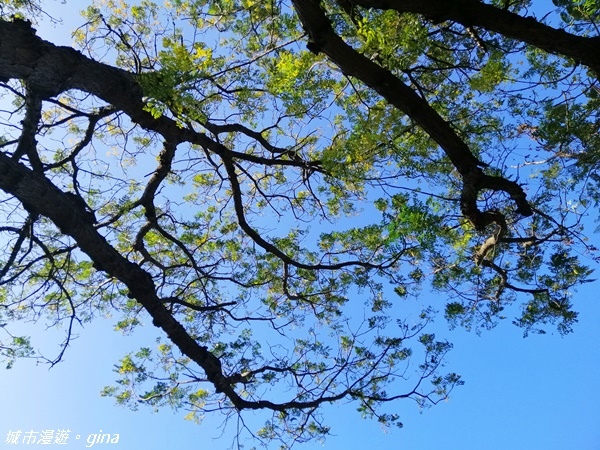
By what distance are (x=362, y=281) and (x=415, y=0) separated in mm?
3575

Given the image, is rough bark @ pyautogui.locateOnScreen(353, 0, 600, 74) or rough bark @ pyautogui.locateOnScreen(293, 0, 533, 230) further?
rough bark @ pyautogui.locateOnScreen(293, 0, 533, 230)

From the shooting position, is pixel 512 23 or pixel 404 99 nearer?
pixel 512 23

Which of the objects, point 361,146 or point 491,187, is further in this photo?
point 361,146

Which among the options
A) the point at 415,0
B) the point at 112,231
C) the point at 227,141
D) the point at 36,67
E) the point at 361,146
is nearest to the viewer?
the point at 415,0

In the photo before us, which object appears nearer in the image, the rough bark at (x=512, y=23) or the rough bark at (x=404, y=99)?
the rough bark at (x=512, y=23)

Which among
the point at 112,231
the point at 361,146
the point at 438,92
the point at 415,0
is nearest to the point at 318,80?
the point at 361,146

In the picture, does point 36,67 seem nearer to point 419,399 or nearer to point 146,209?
point 146,209

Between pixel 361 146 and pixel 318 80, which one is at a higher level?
pixel 318 80

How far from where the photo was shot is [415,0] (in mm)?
3662

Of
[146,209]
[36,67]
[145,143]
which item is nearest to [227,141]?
[145,143]

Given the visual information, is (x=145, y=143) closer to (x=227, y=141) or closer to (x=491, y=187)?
(x=227, y=141)

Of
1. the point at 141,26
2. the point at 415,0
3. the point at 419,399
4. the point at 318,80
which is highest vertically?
the point at 141,26

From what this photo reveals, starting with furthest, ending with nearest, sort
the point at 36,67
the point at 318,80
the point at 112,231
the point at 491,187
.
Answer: the point at 112,231
the point at 318,80
the point at 491,187
the point at 36,67

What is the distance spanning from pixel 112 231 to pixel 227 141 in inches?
80.6
